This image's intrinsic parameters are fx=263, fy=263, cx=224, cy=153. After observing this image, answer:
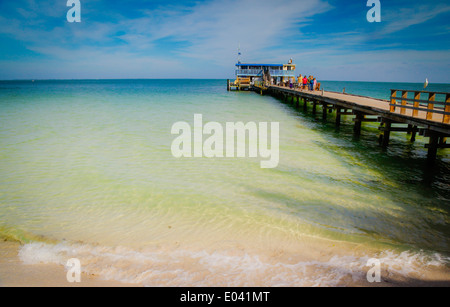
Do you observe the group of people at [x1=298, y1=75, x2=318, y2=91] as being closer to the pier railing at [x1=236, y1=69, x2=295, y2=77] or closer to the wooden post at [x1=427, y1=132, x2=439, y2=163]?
the pier railing at [x1=236, y1=69, x2=295, y2=77]

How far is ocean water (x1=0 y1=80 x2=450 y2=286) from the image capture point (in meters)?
4.14

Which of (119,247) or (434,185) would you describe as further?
(434,185)

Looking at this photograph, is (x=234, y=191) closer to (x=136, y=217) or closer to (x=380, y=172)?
(x=136, y=217)

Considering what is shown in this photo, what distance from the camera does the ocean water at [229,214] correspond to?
163 inches

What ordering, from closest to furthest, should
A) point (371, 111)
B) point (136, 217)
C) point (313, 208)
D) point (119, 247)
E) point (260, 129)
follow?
point (119, 247)
point (136, 217)
point (313, 208)
point (371, 111)
point (260, 129)

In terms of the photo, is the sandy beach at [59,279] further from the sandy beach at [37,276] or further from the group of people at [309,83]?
the group of people at [309,83]

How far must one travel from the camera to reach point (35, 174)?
8.55m

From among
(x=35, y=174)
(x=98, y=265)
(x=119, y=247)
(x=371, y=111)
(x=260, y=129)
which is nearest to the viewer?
(x=98, y=265)

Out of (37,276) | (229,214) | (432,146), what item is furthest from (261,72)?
(37,276)

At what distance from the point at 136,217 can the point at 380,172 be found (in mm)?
7857

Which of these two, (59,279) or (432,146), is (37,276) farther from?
(432,146)

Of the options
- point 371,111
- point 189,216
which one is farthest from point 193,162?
point 371,111

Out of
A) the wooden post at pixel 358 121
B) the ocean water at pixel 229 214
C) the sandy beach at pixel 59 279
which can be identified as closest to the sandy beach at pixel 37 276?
the sandy beach at pixel 59 279

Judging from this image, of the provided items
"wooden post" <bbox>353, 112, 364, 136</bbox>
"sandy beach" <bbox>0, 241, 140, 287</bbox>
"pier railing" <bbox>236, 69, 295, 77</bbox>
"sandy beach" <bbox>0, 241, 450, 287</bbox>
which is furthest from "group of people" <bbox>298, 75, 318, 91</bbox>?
"sandy beach" <bbox>0, 241, 140, 287</bbox>
